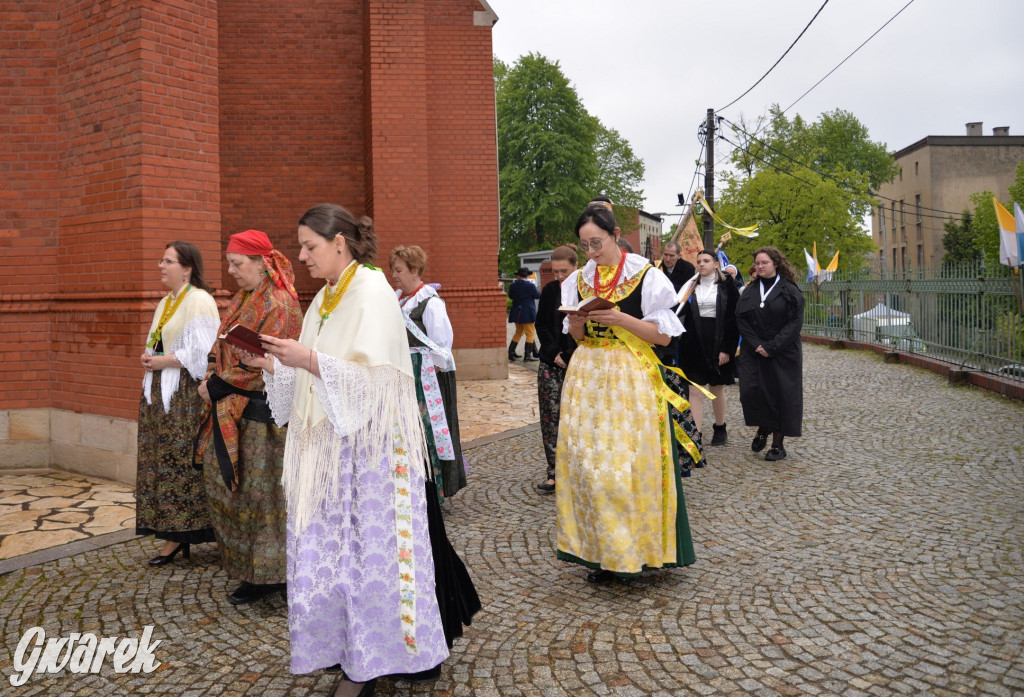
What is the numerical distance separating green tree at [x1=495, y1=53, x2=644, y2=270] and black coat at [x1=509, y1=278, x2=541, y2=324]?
21340 mm

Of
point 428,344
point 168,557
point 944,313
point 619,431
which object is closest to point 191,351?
point 168,557

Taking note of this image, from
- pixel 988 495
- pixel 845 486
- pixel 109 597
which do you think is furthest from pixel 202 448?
pixel 988 495

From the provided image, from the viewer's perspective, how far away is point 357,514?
2.98 m

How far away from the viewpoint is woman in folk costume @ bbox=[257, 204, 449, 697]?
9.64ft

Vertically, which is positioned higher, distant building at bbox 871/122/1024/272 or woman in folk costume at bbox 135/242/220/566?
distant building at bbox 871/122/1024/272

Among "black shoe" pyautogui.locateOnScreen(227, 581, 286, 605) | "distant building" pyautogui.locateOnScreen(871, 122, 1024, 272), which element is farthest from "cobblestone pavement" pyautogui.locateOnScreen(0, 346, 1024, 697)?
"distant building" pyautogui.locateOnScreen(871, 122, 1024, 272)

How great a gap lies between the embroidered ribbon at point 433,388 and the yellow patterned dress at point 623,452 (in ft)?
4.59

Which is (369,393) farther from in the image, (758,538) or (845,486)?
(845,486)

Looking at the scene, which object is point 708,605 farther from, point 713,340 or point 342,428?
point 713,340

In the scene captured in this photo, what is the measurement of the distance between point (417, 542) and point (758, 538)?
296 cm

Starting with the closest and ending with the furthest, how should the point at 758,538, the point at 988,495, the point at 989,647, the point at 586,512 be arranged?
the point at 989,647 < the point at 586,512 < the point at 758,538 < the point at 988,495

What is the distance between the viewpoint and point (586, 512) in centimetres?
434

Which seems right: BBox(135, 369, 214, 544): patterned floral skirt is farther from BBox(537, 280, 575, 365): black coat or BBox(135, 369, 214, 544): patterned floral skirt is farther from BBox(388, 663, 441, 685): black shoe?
BBox(537, 280, 575, 365): black coat

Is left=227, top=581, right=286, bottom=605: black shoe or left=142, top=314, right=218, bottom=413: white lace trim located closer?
left=227, top=581, right=286, bottom=605: black shoe
